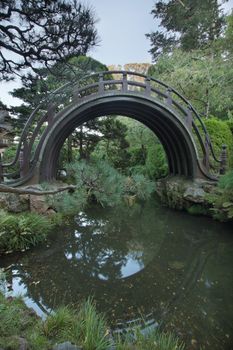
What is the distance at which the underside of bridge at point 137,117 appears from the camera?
6.62 meters

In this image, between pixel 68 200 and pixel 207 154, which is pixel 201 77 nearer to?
pixel 207 154

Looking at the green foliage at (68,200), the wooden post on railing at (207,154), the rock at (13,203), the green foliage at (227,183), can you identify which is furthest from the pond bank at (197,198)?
the rock at (13,203)

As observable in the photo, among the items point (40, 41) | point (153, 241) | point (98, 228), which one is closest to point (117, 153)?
point (98, 228)

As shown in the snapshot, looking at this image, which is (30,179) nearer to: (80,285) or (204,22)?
(80,285)

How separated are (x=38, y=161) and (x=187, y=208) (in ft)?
16.3

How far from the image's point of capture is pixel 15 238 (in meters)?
4.59

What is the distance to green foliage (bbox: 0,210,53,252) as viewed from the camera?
4.55 m

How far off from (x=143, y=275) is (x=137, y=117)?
6.32 m

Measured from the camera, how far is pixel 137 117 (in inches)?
357

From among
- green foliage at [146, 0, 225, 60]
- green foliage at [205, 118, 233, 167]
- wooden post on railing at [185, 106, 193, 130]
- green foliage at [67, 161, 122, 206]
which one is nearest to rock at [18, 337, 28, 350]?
green foliage at [67, 161, 122, 206]

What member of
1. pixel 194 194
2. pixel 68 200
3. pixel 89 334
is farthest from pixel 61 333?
pixel 194 194

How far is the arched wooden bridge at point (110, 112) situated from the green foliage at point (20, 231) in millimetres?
1478

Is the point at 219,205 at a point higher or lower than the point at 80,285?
higher

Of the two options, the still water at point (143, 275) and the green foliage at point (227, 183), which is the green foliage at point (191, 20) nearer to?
the green foliage at point (227, 183)
